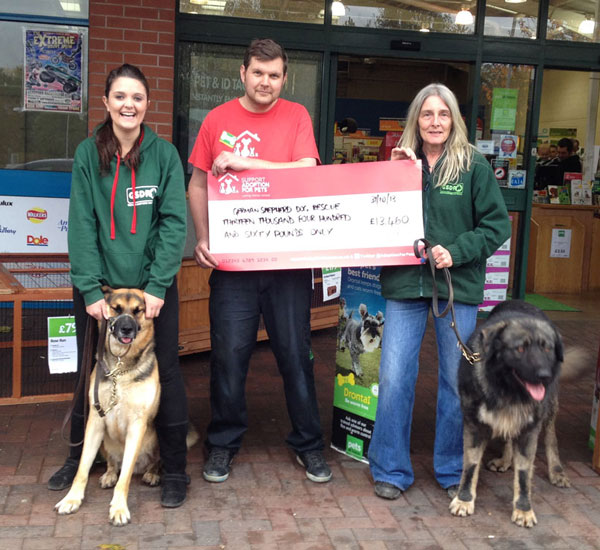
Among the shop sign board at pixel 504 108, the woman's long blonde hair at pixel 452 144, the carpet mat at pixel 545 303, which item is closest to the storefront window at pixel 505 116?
the shop sign board at pixel 504 108

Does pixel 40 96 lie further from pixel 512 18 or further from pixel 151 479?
pixel 512 18

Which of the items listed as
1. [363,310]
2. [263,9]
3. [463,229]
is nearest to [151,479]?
[363,310]

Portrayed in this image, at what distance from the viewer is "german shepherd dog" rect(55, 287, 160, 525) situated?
3820mm

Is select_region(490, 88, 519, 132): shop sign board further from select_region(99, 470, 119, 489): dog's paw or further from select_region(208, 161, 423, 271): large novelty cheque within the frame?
select_region(99, 470, 119, 489): dog's paw

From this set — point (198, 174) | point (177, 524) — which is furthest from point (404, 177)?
point (177, 524)

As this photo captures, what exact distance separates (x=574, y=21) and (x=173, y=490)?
6998 mm

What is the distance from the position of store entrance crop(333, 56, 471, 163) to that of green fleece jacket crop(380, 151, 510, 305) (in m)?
8.48

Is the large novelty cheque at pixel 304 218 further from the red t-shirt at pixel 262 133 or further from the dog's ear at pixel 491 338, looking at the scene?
the dog's ear at pixel 491 338

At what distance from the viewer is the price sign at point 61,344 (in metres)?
5.29

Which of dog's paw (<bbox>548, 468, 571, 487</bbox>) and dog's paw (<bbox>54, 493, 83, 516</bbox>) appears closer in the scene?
dog's paw (<bbox>54, 493, 83, 516</bbox>)

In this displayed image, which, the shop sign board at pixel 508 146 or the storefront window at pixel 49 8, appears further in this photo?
the shop sign board at pixel 508 146

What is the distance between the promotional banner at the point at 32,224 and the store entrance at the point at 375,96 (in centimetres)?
577

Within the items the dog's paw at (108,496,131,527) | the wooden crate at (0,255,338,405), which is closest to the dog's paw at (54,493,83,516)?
the dog's paw at (108,496,131,527)

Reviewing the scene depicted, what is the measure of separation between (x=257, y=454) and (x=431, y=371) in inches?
101
